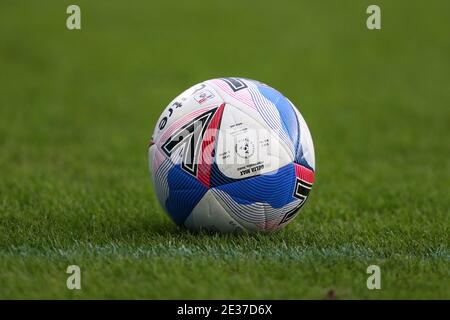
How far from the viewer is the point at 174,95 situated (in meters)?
13.3

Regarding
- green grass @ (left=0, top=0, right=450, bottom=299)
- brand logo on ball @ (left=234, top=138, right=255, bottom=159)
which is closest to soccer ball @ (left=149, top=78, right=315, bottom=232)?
brand logo on ball @ (left=234, top=138, right=255, bottom=159)

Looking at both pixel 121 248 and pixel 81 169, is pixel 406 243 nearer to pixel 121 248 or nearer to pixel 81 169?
pixel 121 248

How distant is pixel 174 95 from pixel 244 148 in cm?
791

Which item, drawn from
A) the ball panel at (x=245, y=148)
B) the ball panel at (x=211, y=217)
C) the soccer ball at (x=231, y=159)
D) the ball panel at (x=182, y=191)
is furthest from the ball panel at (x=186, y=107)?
the ball panel at (x=211, y=217)

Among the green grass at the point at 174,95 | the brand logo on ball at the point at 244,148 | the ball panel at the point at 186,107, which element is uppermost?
the ball panel at the point at 186,107

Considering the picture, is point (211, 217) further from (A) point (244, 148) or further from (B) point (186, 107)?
(B) point (186, 107)

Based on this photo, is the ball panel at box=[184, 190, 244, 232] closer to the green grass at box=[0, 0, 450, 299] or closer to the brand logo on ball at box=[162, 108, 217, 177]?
the green grass at box=[0, 0, 450, 299]

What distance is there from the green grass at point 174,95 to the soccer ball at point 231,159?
0.20m

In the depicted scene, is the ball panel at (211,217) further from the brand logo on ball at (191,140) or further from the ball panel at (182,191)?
the brand logo on ball at (191,140)

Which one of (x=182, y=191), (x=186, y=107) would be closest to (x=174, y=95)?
(x=186, y=107)

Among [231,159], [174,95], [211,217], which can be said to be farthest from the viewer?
[174,95]

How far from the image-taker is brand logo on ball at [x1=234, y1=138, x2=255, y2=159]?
5547 millimetres

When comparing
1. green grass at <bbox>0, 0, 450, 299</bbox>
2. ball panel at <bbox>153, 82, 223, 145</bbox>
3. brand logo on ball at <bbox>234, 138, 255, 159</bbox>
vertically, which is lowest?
green grass at <bbox>0, 0, 450, 299</bbox>

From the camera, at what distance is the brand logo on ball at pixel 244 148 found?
555cm
